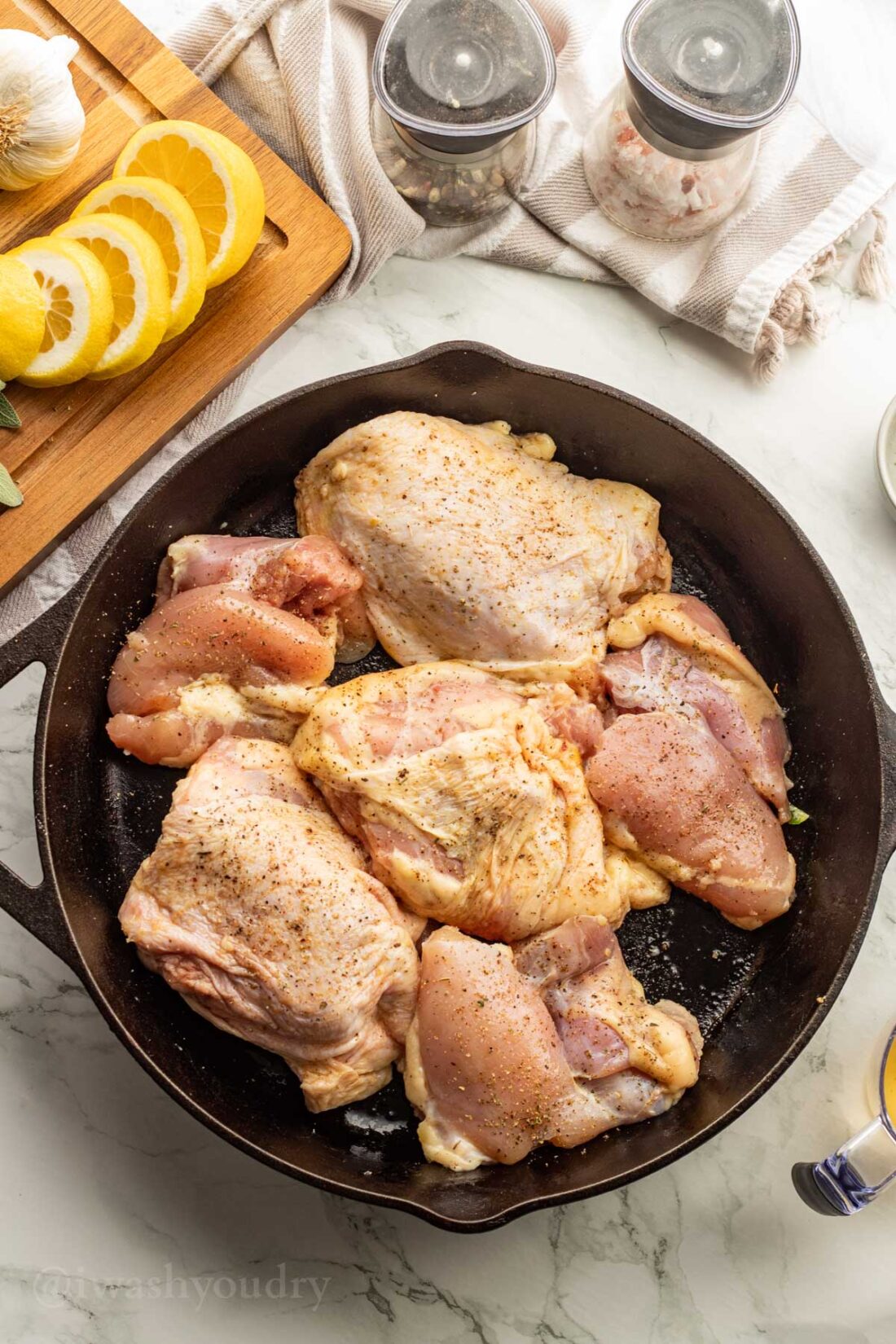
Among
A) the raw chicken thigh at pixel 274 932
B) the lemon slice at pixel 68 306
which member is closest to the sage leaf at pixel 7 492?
the lemon slice at pixel 68 306

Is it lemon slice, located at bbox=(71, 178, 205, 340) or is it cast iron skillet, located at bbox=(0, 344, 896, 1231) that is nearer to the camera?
cast iron skillet, located at bbox=(0, 344, 896, 1231)

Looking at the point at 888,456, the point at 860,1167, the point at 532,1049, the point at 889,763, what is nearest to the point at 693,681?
the point at 889,763

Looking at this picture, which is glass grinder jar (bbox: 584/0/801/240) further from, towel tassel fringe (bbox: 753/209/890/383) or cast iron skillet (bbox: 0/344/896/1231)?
cast iron skillet (bbox: 0/344/896/1231)

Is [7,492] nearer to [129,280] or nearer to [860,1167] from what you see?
[129,280]

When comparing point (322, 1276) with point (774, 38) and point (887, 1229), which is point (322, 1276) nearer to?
point (887, 1229)

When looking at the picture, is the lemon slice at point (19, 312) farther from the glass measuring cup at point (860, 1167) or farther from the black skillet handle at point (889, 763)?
the glass measuring cup at point (860, 1167)

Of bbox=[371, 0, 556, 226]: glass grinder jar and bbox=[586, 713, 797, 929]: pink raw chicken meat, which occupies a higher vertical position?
bbox=[371, 0, 556, 226]: glass grinder jar

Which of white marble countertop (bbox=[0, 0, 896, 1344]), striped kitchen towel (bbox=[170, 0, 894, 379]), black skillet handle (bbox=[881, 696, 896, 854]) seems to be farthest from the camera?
striped kitchen towel (bbox=[170, 0, 894, 379])

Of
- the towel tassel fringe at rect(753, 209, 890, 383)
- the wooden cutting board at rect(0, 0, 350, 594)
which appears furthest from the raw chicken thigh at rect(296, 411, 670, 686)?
the towel tassel fringe at rect(753, 209, 890, 383)

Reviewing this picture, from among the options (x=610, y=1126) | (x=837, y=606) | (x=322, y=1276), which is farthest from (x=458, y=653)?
(x=322, y=1276)
